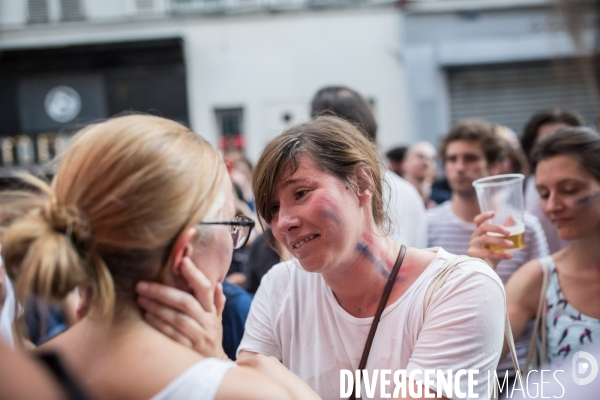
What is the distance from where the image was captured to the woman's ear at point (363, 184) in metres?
1.87

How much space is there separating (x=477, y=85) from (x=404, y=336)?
983 centimetres

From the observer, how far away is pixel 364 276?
1819 millimetres

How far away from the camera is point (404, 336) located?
1675 mm

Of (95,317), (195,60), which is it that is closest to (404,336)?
(95,317)

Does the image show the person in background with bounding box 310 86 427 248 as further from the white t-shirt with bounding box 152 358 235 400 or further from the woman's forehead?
the white t-shirt with bounding box 152 358 235 400

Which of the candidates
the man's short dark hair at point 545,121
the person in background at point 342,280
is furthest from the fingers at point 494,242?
the man's short dark hair at point 545,121

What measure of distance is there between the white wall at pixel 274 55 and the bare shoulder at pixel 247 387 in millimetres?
9595

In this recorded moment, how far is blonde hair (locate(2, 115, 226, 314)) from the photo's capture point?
3.85ft

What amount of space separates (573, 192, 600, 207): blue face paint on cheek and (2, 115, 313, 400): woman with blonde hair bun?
169 centimetres

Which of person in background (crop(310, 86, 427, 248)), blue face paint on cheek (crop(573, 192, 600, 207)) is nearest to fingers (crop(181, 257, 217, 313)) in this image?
person in background (crop(310, 86, 427, 248))

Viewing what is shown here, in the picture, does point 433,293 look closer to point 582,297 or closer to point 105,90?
point 582,297

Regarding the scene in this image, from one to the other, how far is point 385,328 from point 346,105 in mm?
1709

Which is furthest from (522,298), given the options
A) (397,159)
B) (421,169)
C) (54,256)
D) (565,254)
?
(397,159)

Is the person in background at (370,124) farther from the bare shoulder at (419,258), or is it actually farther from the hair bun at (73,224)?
the hair bun at (73,224)
